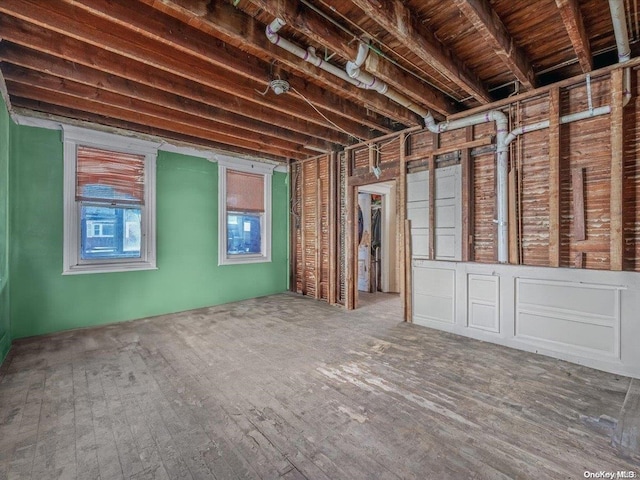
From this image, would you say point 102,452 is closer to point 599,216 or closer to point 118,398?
point 118,398

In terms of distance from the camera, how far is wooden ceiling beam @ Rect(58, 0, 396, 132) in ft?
6.88

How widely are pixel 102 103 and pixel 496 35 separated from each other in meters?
4.13

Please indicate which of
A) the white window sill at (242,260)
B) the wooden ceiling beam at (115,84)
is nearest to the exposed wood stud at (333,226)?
the wooden ceiling beam at (115,84)

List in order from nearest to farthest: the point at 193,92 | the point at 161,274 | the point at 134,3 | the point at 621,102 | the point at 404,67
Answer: the point at 134,3 → the point at 621,102 → the point at 404,67 → the point at 193,92 → the point at 161,274

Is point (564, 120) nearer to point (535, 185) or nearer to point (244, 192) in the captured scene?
point (535, 185)

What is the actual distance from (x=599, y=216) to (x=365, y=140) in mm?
3090

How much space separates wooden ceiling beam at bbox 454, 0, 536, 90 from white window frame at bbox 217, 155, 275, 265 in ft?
14.1

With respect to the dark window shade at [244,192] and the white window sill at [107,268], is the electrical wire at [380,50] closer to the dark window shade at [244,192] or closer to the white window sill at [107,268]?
the dark window shade at [244,192]

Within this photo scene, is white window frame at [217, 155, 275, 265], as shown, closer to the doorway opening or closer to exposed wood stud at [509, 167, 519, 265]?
the doorway opening

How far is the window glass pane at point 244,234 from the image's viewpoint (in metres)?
5.54

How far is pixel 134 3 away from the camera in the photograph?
85.2 inches

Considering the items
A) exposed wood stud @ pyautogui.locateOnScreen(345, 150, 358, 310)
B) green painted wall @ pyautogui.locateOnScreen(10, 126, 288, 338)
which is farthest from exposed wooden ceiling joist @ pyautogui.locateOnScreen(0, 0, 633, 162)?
exposed wood stud @ pyautogui.locateOnScreen(345, 150, 358, 310)

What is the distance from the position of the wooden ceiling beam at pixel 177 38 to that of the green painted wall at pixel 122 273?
2355 mm

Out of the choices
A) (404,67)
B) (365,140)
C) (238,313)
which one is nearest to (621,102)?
(404,67)
